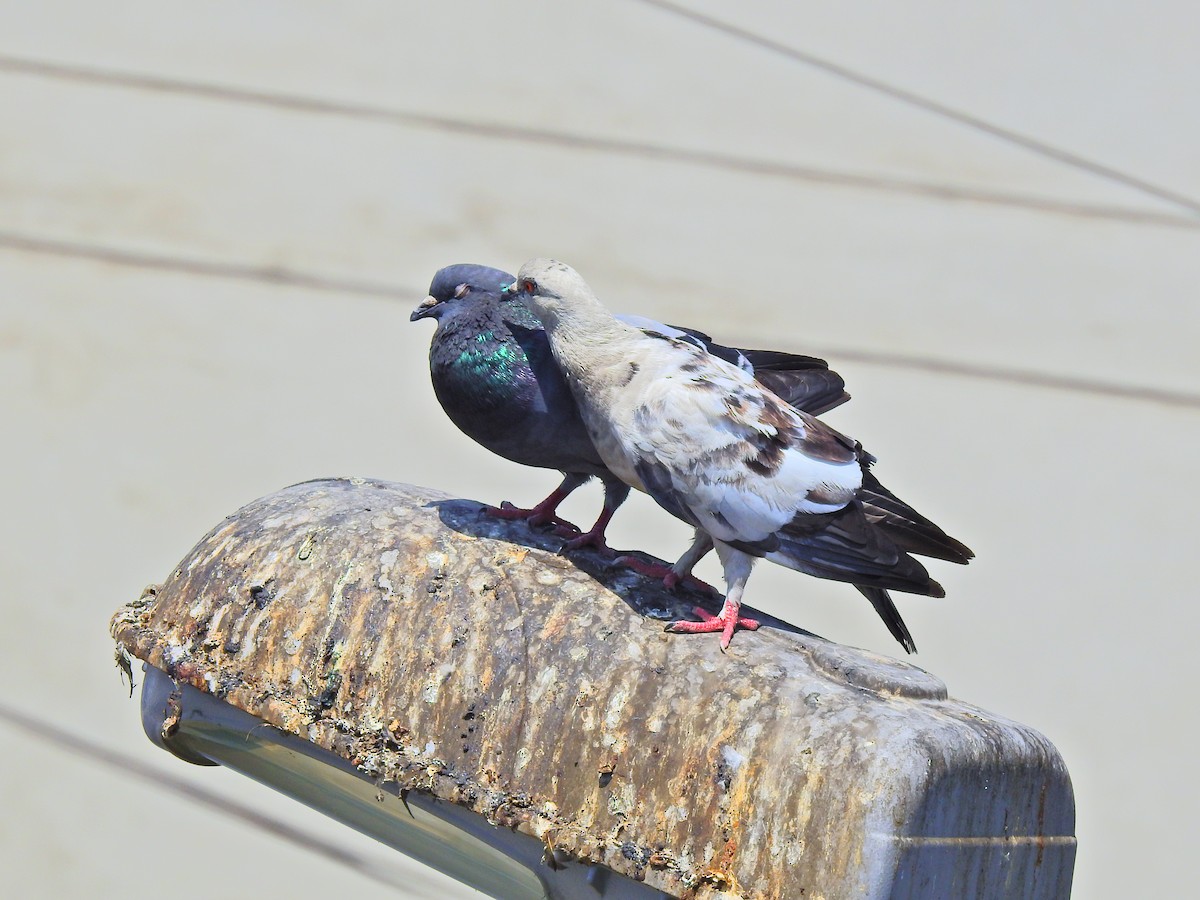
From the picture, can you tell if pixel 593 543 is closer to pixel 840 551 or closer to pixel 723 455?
pixel 723 455

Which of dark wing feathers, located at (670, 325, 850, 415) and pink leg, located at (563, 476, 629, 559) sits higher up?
dark wing feathers, located at (670, 325, 850, 415)

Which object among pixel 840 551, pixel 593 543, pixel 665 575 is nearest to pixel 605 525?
pixel 593 543

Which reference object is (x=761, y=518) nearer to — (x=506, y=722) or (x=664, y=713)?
(x=664, y=713)

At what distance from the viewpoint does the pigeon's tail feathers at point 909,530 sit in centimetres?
237

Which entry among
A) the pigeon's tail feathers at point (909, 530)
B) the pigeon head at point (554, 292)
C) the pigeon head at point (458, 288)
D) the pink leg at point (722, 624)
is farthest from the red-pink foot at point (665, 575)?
the pigeon head at point (458, 288)

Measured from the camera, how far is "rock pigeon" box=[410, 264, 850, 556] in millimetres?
2408

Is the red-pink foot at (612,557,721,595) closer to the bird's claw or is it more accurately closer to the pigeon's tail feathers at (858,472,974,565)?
the bird's claw

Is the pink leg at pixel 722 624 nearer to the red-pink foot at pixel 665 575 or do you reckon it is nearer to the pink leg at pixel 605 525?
the red-pink foot at pixel 665 575

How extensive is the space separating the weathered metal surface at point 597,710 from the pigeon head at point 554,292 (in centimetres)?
43

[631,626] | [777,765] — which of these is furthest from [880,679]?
[631,626]

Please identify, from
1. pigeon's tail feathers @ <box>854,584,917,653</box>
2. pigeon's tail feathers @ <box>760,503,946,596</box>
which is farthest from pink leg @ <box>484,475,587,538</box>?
pigeon's tail feathers @ <box>854,584,917,653</box>

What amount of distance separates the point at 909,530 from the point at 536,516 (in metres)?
0.71

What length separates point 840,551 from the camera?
2.30 m

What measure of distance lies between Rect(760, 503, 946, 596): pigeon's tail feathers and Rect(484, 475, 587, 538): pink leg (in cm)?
47
